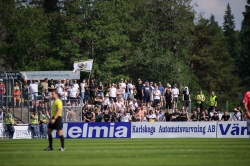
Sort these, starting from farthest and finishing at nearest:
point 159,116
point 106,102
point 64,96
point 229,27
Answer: point 229,27 < point 106,102 < point 159,116 < point 64,96

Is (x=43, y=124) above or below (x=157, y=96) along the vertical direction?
below

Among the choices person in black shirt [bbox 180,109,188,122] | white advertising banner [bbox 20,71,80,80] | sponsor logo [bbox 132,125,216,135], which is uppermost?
white advertising banner [bbox 20,71,80,80]

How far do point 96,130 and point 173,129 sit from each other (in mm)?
4661

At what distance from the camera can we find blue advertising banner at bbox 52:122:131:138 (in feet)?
122

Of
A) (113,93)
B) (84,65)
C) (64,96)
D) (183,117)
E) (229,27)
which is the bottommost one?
(183,117)

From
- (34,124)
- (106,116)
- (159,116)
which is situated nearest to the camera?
(34,124)

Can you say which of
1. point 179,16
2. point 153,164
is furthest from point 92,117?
point 179,16

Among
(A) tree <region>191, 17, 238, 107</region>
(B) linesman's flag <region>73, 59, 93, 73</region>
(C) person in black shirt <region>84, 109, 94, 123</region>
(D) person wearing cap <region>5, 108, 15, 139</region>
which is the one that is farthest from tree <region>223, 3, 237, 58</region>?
(D) person wearing cap <region>5, 108, 15, 139</region>

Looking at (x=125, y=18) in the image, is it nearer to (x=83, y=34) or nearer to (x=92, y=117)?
(x=83, y=34)

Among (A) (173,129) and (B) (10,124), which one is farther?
(B) (10,124)

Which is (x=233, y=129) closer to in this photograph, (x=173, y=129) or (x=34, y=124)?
(x=173, y=129)

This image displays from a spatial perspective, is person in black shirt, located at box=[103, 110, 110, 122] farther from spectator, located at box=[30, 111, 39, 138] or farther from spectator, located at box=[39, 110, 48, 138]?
spectator, located at box=[30, 111, 39, 138]

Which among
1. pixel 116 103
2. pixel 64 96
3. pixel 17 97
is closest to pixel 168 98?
pixel 116 103

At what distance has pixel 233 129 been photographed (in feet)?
121
